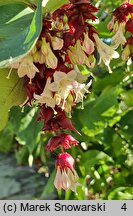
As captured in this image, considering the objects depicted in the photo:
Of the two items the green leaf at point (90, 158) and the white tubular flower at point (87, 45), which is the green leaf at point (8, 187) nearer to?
the green leaf at point (90, 158)

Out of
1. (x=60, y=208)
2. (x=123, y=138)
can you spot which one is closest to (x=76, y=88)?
(x=60, y=208)

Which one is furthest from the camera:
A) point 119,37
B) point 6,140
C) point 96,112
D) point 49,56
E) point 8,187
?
point 8,187

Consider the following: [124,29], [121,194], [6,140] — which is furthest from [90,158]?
[124,29]

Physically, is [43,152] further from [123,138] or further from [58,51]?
[58,51]

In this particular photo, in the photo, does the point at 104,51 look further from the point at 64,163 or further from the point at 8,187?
the point at 8,187

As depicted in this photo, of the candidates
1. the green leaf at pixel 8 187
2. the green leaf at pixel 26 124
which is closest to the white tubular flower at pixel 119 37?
the green leaf at pixel 26 124

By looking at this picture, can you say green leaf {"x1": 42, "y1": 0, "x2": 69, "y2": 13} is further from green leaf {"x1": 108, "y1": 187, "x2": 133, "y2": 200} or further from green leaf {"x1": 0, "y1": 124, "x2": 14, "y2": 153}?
green leaf {"x1": 0, "y1": 124, "x2": 14, "y2": 153}
